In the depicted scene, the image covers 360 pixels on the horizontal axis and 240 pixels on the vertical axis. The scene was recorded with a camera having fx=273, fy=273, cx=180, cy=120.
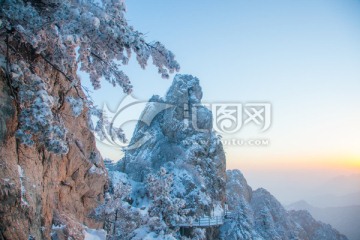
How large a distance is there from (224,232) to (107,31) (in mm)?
42153

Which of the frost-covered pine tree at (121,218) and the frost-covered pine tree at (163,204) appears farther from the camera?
the frost-covered pine tree at (163,204)

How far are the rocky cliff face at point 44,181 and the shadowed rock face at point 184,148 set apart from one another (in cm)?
3174

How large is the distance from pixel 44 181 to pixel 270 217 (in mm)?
74355

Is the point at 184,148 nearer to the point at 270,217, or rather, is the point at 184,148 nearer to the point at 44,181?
the point at 270,217

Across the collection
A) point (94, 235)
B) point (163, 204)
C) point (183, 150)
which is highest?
point (183, 150)

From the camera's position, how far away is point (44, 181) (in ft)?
21.8

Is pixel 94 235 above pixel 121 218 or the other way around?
above

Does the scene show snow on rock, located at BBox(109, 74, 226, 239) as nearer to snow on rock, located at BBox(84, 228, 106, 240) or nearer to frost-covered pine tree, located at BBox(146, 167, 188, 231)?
frost-covered pine tree, located at BBox(146, 167, 188, 231)

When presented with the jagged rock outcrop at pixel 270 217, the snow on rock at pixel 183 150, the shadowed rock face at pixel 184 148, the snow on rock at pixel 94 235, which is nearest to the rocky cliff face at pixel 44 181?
the snow on rock at pixel 94 235

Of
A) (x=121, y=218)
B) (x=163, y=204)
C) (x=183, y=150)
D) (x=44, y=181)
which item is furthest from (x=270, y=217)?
(x=44, y=181)

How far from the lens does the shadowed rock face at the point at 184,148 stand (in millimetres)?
43250

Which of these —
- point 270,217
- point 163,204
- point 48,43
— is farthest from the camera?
point 270,217

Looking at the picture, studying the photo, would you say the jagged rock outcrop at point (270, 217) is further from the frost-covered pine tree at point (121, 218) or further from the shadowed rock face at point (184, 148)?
the frost-covered pine tree at point (121, 218)

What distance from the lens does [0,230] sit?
4.69 metres
